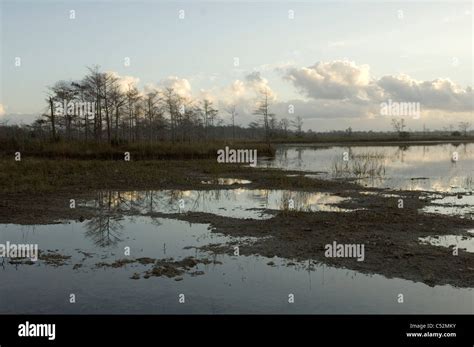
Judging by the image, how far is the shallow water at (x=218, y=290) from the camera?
754 centimetres

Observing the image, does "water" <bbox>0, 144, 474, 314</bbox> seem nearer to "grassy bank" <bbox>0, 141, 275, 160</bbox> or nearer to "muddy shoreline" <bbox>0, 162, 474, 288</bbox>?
"muddy shoreline" <bbox>0, 162, 474, 288</bbox>

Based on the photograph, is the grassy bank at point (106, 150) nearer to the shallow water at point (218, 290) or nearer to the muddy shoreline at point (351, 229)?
the muddy shoreline at point (351, 229)

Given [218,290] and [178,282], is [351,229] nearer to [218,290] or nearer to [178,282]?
[218,290]

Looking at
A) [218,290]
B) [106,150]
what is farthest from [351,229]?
[106,150]

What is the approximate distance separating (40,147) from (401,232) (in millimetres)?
41561

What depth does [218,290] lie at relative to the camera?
833 cm

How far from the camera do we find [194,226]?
13.9m

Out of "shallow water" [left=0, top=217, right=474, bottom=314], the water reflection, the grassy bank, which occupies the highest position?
the grassy bank

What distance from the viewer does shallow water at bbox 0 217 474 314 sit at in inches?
297

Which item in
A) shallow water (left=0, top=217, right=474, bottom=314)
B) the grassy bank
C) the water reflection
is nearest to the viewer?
shallow water (left=0, top=217, right=474, bottom=314)

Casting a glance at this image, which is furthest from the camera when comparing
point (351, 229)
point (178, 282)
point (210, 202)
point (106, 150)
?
point (106, 150)

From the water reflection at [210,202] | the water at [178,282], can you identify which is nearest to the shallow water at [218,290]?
the water at [178,282]

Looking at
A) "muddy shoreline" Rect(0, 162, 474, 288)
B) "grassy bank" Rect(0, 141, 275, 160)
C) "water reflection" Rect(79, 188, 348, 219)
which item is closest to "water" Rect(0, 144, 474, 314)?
"muddy shoreline" Rect(0, 162, 474, 288)
